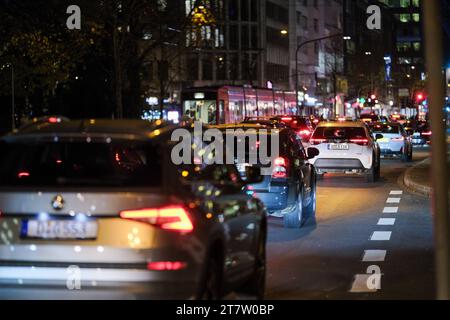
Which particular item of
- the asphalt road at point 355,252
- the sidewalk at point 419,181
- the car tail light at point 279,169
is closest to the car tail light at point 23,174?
the asphalt road at point 355,252

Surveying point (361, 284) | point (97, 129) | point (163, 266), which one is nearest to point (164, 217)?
point (163, 266)

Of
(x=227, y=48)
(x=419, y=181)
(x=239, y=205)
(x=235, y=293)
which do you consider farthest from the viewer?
(x=227, y=48)

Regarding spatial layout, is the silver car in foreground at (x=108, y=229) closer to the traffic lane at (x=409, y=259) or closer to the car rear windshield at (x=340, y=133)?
the traffic lane at (x=409, y=259)

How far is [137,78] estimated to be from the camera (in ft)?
154

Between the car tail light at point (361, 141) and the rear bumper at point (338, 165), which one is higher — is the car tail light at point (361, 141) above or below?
above

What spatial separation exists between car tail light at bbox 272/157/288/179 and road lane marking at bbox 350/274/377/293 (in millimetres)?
4429

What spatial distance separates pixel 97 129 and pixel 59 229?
897 millimetres

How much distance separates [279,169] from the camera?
48.4ft

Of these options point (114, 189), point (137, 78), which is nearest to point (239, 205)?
point (114, 189)

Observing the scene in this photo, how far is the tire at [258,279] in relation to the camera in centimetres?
862

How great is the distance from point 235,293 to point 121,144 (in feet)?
7.76

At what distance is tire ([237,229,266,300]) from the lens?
8625 millimetres

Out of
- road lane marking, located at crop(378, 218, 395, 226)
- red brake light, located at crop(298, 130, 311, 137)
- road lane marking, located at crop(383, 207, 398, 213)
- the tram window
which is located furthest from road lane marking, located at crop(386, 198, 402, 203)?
the tram window
